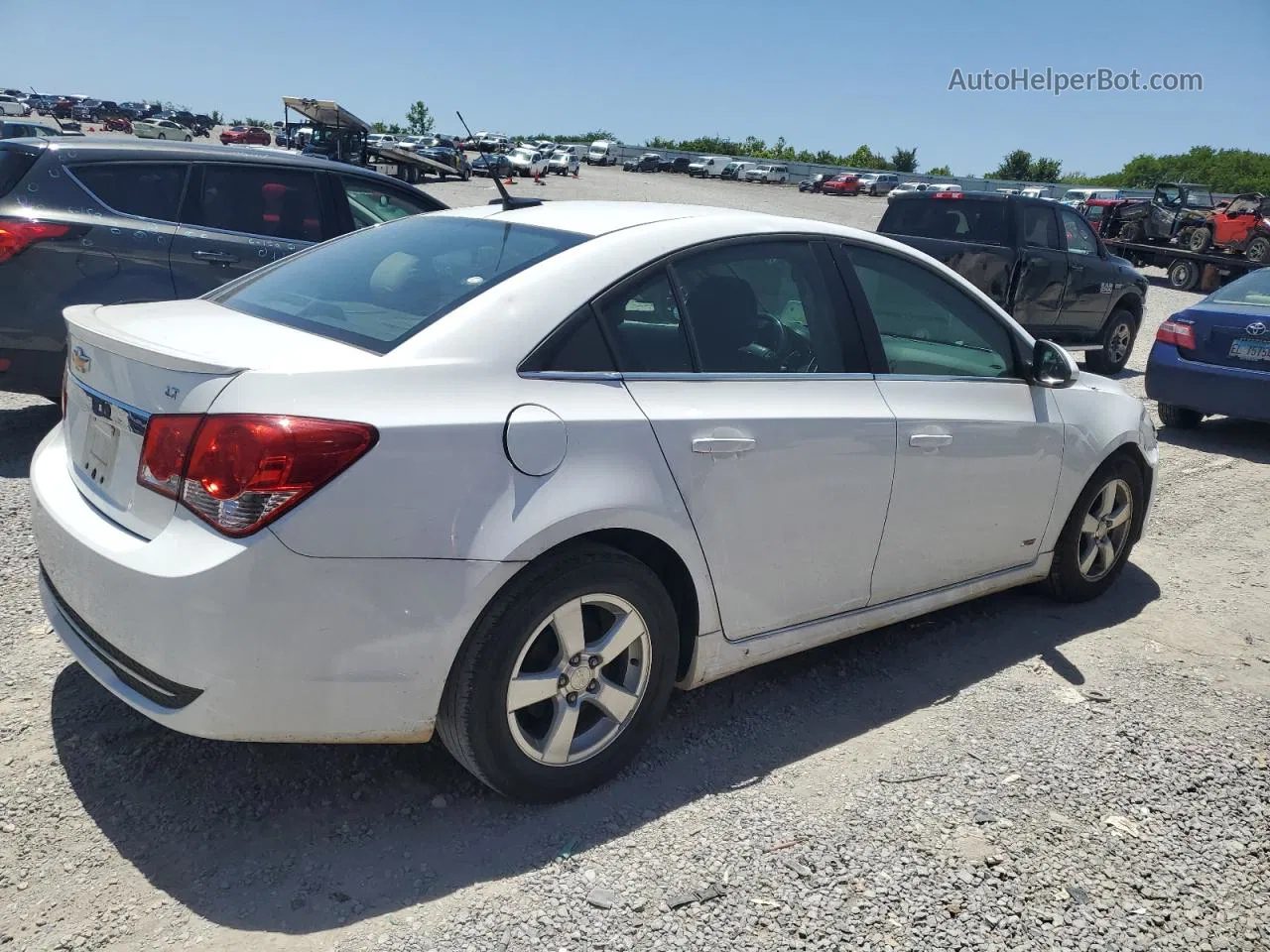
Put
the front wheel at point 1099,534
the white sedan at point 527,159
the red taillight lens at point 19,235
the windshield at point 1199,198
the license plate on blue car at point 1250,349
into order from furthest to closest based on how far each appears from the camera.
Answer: the white sedan at point 527,159
the windshield at point 1199,198
the license plate on blue car at point 1250,349
the red taillight lens at point 19,235
the front wheel at point 1099,534

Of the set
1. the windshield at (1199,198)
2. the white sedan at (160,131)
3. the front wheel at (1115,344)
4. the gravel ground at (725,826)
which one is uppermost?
the windshield at (1199,198)

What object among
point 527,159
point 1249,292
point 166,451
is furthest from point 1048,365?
point 527,159

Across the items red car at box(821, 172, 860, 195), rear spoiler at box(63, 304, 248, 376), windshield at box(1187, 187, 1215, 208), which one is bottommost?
rear spoiler at box(63, 304, 248, 376)

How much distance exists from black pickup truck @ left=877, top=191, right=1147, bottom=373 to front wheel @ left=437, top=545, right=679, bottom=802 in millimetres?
8781

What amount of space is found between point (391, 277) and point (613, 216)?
74cm

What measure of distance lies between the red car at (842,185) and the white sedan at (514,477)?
61220 millimetres

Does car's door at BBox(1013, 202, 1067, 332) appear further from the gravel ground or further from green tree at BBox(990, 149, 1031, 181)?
green tree at BBox(990, 149, 1031, 181)

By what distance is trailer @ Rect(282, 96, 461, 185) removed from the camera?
31078mm

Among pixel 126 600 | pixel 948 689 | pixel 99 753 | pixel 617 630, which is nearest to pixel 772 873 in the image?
pixel 617 630

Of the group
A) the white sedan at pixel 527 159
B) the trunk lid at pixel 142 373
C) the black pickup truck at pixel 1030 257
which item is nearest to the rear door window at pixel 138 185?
the trunk lid at pixel 142 373

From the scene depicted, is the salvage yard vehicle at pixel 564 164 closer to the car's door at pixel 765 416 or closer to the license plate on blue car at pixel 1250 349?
the license plate on blue car at pixel 1250 349

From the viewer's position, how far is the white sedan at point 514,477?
241 cm

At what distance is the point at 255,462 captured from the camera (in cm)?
235

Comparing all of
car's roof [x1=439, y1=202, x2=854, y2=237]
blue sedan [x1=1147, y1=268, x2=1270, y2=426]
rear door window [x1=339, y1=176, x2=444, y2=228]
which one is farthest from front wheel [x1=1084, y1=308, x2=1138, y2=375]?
car's roof [x1=439, y1=202, x2=854, y2=237]
